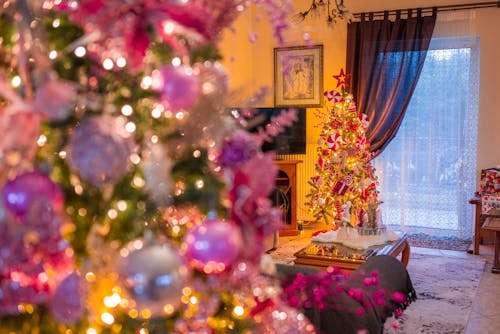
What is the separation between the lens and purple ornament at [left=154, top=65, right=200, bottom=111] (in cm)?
81

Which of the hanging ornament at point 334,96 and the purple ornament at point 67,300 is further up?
the hanging ornament at point 334,96

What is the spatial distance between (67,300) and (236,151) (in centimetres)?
41

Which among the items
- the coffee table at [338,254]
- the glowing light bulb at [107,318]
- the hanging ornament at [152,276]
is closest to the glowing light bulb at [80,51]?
the hanging ornament at [152,276]

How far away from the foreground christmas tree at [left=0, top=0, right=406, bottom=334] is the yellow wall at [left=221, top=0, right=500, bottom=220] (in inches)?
160

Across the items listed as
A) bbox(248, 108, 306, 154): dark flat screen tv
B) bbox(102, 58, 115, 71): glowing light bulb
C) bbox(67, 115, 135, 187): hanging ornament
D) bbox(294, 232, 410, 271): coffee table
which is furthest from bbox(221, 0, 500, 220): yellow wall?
bbox(67, 115, 135, 187): hanging ornament

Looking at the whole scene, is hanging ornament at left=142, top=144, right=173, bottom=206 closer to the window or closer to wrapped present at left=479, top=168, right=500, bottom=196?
wrapped present at left=479, top=168, right=500, bottom=196

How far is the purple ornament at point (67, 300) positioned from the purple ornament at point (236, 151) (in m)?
0.35

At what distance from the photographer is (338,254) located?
362 cm

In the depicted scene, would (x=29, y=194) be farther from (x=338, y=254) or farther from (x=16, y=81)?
(x=338, y=254)

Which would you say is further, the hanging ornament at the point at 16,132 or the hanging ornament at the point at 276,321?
the hanging ornament at the point at 276,321

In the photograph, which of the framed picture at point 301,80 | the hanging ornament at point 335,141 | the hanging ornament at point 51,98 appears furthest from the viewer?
the framed picture at point 301,80

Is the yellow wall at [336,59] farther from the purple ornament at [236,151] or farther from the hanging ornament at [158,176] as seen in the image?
the hanging ornament at [158,176]

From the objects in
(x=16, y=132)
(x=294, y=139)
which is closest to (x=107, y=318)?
(x=16, y=132)

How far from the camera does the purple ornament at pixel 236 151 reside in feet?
3.14
